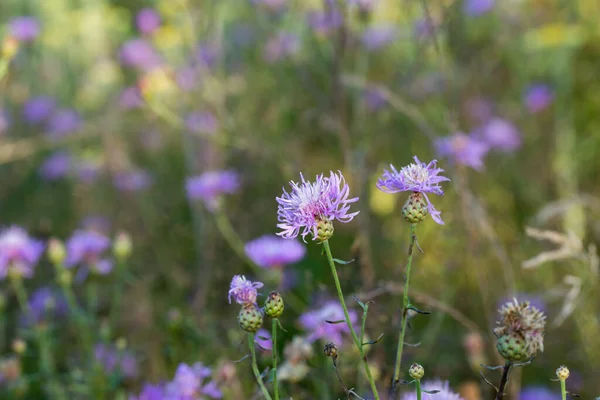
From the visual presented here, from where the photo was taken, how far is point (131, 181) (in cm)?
258

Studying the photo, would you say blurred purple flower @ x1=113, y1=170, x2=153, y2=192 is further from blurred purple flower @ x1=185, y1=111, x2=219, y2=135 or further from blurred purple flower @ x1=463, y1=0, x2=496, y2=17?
blurred purple flower @ x1=463, y1=0, x2=496, y2=17

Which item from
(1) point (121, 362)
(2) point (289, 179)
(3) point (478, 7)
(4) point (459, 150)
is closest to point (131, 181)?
(2) point (289, 179)

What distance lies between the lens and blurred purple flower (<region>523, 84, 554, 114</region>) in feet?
8.02

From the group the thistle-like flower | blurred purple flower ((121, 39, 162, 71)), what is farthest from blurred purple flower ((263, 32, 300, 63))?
the thistle-like flower

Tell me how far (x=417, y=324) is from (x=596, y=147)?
1.06 meters

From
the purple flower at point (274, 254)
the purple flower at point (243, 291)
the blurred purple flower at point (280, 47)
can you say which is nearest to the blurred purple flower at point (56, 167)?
the blurred purple flower at point (280, 47)

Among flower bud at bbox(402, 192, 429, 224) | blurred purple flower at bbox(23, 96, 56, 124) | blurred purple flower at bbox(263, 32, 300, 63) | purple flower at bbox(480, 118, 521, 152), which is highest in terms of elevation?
blurred purple flower at bbox(23, 96, 56, 124)

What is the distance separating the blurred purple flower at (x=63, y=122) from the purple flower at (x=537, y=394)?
82.1 inches

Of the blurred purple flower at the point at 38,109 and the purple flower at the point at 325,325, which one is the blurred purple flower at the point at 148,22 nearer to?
the blurred purple flower at the point at 38,109

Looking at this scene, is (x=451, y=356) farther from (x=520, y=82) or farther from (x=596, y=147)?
(x=520, y=82)

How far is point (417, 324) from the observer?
1911mm

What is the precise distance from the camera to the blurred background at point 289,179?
52.2 inches

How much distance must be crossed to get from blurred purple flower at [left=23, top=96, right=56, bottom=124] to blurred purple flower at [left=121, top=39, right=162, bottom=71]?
0.41m

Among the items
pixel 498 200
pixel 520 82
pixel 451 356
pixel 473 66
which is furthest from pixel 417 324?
pixel 520 82
